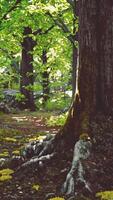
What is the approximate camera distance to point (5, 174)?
846cm

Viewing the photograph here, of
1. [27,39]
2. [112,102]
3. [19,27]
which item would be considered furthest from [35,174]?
[27,39]

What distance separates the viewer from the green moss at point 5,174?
8.21 metres

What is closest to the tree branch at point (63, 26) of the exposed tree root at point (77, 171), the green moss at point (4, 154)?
the green moss at point (4, 154)

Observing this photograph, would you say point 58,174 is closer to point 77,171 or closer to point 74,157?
point 74,157

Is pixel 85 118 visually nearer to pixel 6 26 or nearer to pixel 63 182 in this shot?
pixel 63 182

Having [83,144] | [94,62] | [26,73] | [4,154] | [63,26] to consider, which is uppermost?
[63,26]

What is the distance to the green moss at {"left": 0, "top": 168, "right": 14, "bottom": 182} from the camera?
8211 millimetres

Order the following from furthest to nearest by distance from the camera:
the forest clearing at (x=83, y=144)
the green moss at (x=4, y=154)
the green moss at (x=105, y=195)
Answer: the green moss at (x=4, y=154) → the forest clearing at (x=83, y=144) → the green moss at (x=105, y=195)

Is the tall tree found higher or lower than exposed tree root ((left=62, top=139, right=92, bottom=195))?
higher

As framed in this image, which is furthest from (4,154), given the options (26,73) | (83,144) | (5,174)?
(26,73)

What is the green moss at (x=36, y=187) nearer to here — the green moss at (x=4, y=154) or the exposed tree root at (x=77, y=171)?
the exposed tree root at (x=77, y=171)

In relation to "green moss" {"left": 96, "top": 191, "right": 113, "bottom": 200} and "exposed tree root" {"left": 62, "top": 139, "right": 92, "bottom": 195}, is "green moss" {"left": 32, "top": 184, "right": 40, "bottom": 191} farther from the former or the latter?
"green moss" {"left": 96, "top": 191, "right": 113, "bottom": 200}

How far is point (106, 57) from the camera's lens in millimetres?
8508

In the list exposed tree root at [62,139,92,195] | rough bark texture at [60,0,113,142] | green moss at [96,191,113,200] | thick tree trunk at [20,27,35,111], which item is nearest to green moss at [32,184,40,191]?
exposed tree root at [62,139,92,195]
